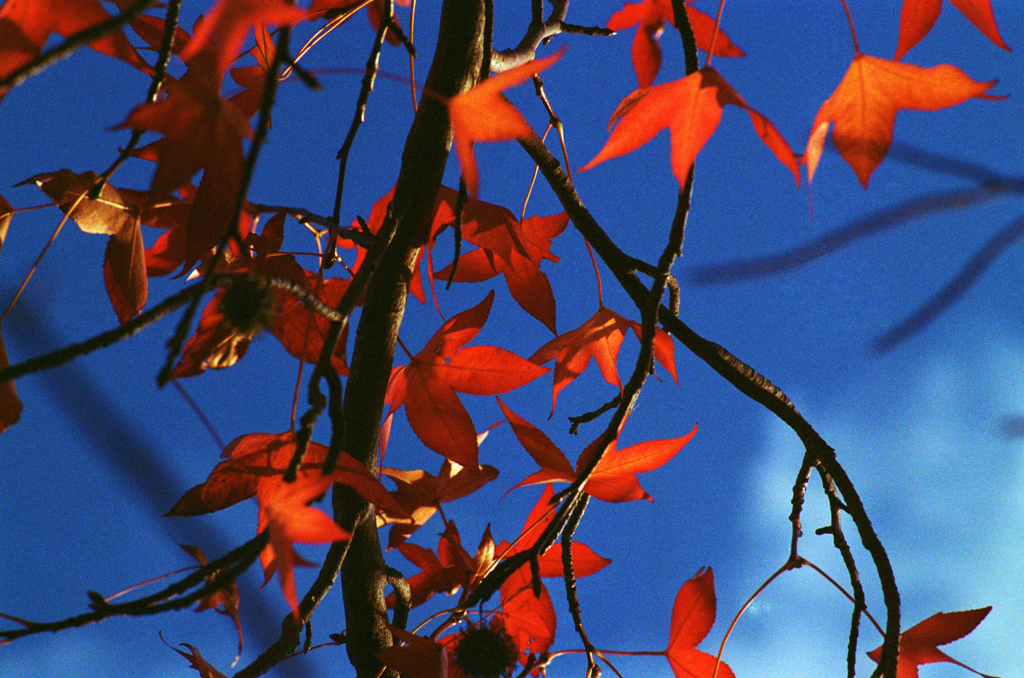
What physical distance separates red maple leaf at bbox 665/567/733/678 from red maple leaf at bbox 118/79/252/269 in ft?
0.98

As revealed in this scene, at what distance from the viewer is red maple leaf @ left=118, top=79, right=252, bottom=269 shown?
0.21 meters

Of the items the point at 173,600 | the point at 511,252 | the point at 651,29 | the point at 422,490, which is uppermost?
the point at 651,29

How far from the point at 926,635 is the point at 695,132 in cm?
28

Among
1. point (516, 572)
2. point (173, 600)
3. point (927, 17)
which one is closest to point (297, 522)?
point (173, 600)

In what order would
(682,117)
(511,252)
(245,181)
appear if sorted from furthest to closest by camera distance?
(511,252) → (682,117) → (245,181)

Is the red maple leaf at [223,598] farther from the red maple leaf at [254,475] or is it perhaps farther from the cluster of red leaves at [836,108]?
the cluster of red leaves at [836,108]

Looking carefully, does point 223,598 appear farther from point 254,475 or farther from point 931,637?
point 931,637

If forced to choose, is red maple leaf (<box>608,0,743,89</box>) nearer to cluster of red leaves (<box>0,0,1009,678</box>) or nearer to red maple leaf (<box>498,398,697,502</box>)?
cluster of red leaves (<box>0,0,1009,678</box>)

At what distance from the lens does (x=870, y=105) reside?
10.3 inches

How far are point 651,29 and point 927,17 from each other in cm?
15

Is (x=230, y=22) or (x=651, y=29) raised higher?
(x=651, y=29)

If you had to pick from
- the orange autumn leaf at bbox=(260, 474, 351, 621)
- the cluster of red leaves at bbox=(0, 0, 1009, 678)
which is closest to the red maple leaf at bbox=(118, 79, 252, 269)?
the cluster of red leaves at bbox=(0, 0, 1009, 678)

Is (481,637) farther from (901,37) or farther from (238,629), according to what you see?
(901,37)

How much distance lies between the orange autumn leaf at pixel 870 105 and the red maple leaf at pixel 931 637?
22 centimetres
